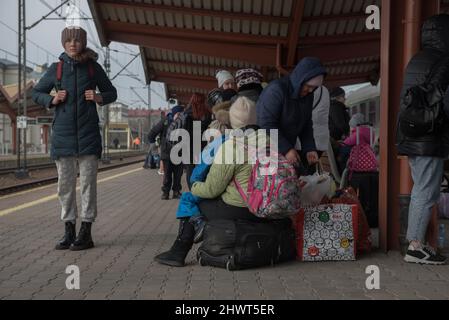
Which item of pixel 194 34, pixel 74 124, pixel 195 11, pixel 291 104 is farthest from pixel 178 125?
pixel 291 104

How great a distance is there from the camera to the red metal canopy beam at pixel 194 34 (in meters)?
10.8

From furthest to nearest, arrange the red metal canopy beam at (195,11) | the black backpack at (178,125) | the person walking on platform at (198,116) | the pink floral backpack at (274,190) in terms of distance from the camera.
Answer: the red metal canopy beam at (195,11)
the black backpack at (178,125)
the person walking on platform at (198,116)
the pink floral backpack at (274,190)

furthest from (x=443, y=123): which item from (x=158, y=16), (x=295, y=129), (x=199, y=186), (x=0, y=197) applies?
(x=0, y=197)

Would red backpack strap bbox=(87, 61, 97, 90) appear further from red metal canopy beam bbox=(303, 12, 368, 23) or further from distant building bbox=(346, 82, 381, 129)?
distant building bbox=(346, 82, 381, 129)

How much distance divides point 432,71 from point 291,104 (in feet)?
3.88

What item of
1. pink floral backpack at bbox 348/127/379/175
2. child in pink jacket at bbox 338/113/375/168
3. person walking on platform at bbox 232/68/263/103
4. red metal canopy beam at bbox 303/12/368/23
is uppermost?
red metal canopy beam at bbox 303/12/368/23

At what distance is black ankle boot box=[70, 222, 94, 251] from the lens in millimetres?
5289

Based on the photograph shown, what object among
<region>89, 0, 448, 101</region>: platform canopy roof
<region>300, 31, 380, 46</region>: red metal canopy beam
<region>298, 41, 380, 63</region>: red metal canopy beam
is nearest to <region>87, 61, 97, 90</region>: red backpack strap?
<region>89, 0, 448, 101</region>: platform canopy roof

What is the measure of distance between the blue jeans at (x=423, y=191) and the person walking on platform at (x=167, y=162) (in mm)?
5675

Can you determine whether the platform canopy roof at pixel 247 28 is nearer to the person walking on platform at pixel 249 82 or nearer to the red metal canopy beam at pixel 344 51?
the red metal canopy beam at pixel 344 51

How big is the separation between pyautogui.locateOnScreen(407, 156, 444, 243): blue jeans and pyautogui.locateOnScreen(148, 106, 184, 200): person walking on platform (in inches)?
223

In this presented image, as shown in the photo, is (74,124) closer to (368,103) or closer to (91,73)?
(91,73)

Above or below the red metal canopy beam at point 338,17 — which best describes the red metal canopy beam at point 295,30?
below

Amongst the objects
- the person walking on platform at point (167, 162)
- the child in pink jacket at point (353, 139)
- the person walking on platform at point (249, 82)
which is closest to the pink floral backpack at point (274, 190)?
the person walking on platform at point (249, 82)
